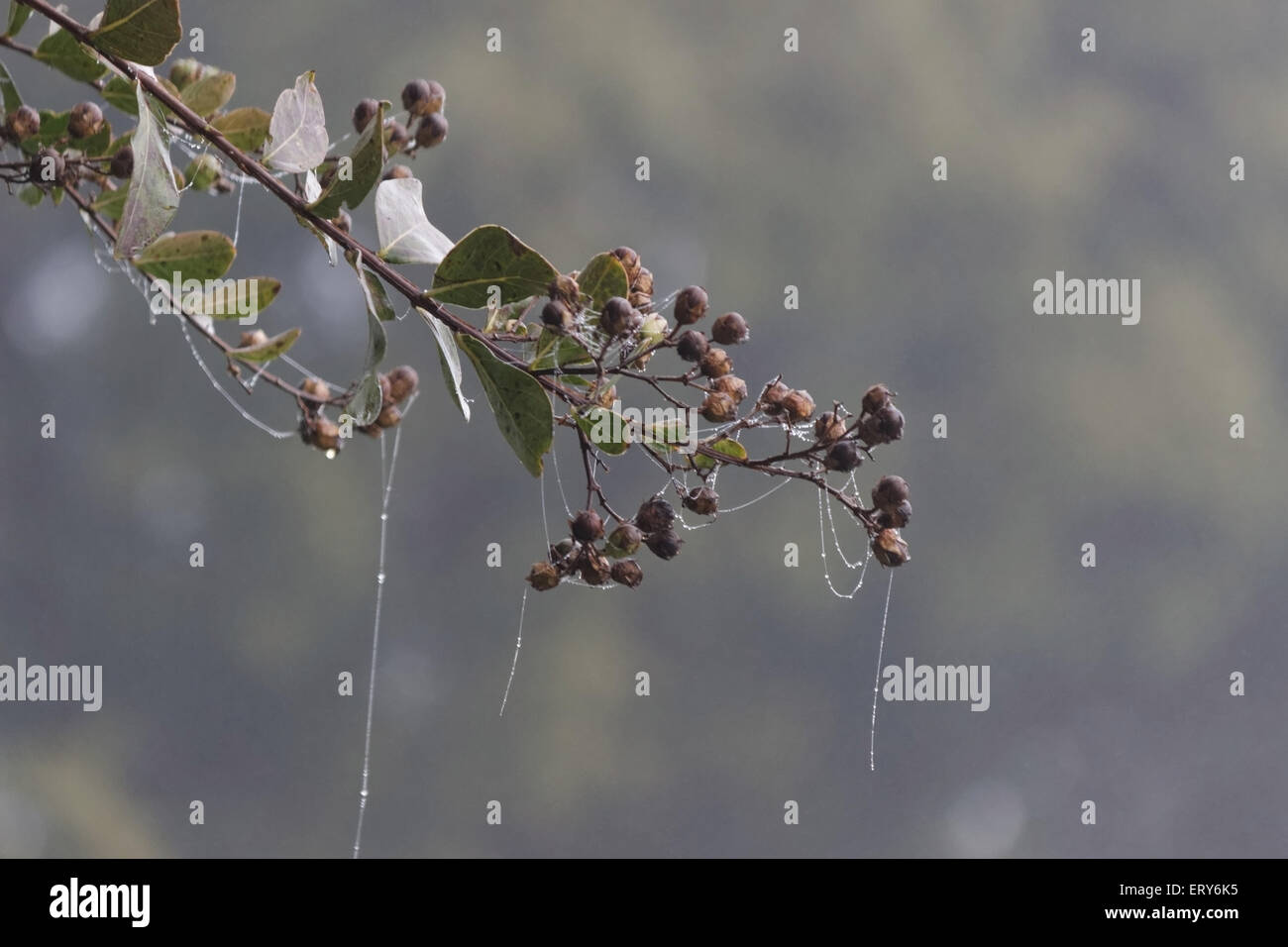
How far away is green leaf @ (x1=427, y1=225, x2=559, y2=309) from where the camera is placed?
2.01 feet

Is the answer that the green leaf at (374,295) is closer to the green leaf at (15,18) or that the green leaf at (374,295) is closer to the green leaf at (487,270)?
the green leaf at (487,270)

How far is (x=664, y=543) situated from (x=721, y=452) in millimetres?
48

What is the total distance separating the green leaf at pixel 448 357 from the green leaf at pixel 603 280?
6 centimetres

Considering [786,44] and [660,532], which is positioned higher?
[786,44]

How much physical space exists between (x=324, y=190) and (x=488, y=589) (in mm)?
3643

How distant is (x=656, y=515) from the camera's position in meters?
0.59

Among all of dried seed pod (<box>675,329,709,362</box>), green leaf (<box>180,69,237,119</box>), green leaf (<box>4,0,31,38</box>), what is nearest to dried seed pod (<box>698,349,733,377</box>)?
dried seed pod (<box>675,329,709,362</box>)

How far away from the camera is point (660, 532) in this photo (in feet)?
1.94

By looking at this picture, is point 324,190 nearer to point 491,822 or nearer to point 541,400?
point 541,400

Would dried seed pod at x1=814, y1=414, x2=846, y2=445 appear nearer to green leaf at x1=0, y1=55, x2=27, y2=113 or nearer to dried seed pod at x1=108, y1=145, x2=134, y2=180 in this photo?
dried seed pod at x1=108, y1=145, x2=134, y2=180

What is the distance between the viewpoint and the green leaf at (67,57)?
73 cm

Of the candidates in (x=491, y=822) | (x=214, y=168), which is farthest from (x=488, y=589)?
(x=214, y=168)

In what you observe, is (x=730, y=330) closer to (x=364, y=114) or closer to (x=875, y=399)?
(x=875, y=399)

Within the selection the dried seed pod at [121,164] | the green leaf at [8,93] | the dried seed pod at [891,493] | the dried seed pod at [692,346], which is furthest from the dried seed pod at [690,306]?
the green leaf at [8,93]
